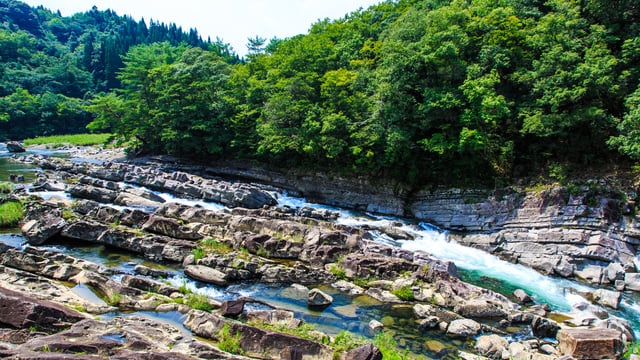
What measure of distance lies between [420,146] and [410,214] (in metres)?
5.26

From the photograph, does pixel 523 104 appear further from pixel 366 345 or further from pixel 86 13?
pixel 86 13

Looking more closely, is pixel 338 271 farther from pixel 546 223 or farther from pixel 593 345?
pixel 546 223

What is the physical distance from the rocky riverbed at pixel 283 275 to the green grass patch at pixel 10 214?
0.68m

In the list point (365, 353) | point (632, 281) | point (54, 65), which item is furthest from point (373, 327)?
point (54, 65)

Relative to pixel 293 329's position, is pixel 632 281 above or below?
above

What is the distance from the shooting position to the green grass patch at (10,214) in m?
18.1

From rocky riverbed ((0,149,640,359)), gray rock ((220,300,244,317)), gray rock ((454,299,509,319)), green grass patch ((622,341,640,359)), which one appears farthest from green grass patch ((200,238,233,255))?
green grass patch ((622,341,640,359))

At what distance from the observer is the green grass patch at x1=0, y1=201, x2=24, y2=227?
18.1 meters

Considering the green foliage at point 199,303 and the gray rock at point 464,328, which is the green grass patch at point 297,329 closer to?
the green foliage at point 199,303

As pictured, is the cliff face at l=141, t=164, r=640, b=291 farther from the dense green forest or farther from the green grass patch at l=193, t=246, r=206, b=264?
the green grass patch at l=193, t=246, r=206, b=264

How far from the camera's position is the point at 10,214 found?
60.4 ft

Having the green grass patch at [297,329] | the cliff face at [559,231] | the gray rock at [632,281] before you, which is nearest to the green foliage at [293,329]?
the green grass patch at [297,329]

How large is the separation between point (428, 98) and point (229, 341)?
2128 cm

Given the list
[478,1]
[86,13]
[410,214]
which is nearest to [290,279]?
[410,214]
